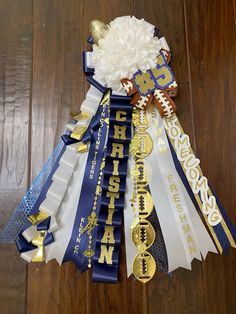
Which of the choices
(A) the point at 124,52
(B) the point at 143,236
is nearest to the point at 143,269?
(B) the point at 143,236

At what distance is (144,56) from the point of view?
702 millimetres

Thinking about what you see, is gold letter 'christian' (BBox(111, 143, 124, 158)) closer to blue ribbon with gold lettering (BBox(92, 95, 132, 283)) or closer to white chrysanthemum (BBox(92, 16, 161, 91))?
blue ribbon with gold lettering (BBox(92, 95, 132, 283))

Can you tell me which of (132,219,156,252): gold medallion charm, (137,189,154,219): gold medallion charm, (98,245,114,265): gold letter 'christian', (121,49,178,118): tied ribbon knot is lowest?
(98,245,114,265): gold letter 'christian'

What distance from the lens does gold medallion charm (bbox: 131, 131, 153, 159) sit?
71 centimetres

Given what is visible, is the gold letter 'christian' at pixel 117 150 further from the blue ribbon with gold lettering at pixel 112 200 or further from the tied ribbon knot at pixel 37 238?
the tied ribbon knot at pixel 37 238

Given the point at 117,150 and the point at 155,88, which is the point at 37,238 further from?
the point at 155,88

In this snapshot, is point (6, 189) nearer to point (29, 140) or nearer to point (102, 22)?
point (29, 140)

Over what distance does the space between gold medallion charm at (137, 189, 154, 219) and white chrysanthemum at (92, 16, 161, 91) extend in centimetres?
22

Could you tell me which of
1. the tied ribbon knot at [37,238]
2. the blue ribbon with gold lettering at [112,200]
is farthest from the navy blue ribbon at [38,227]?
the blue ribbon with gold lettering at [112,200]

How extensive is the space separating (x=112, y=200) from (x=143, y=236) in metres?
0.10

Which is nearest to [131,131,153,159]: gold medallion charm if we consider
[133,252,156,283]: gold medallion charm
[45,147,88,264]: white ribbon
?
[45,147,88,264]: white ribbon

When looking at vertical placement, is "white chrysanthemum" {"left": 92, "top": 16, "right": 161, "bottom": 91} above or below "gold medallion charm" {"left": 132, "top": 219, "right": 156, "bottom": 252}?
above

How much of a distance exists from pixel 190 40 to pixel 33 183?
0.49 meters

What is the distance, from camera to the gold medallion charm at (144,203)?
697 millimetres
